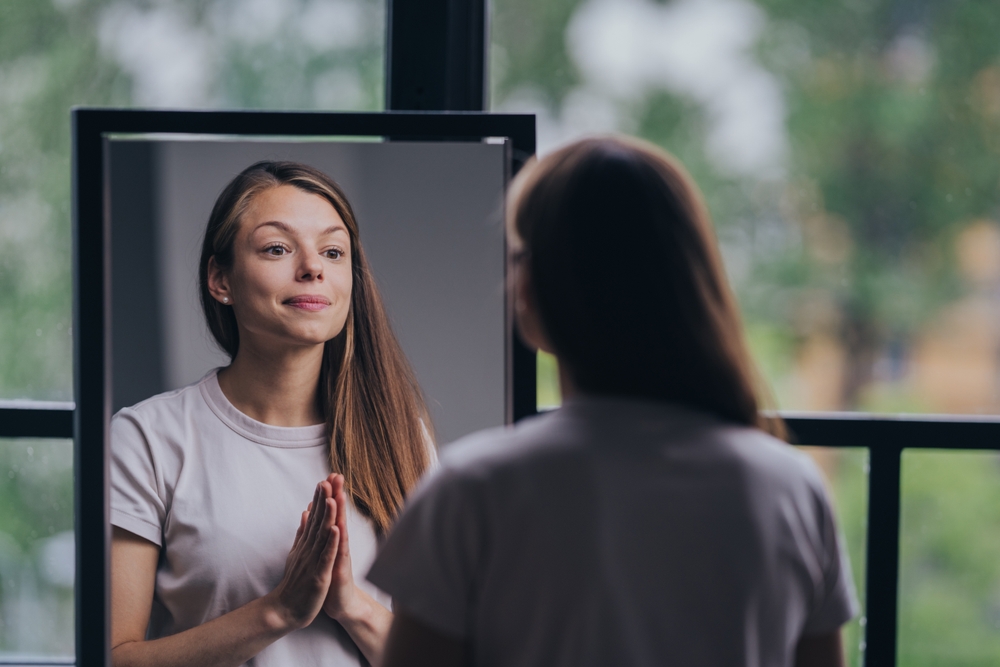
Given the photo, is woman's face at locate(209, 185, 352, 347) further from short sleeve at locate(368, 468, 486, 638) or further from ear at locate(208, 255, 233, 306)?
short sleeve at locate(368, 468, 486, 638)

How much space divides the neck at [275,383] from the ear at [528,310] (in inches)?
22.9

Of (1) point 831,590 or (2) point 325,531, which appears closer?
(1) point 831,590

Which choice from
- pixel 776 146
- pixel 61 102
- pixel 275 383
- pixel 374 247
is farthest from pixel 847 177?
pixel 61 102

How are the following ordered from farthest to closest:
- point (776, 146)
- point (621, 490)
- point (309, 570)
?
point (776, 146) → point (309, 570) → point (621, 490)

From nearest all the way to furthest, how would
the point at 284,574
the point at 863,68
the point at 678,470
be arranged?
the point at 678,470
the point at 284,574
the point at 863,68

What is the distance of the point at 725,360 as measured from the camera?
789 millimetres

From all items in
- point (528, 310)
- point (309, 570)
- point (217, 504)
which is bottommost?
point (309, 570)

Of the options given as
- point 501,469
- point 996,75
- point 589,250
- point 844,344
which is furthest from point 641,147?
point 996,75

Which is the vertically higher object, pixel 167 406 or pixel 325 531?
pixel 167 406

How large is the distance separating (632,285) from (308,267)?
68cm

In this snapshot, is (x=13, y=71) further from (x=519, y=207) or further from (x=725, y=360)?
(x=725, y=360)

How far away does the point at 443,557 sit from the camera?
0.76m

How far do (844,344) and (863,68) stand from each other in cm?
59

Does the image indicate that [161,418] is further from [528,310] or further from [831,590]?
[831,590]
